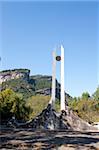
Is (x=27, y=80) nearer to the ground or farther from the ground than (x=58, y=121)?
farther from the ground

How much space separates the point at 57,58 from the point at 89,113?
26098mm

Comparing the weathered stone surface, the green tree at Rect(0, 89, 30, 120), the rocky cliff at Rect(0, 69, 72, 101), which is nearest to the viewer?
the weathered stone surface

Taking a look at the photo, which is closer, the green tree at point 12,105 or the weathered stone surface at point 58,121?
the weathered stone surface at point 58,121

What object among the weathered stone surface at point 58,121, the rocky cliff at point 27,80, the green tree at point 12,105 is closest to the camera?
the weathered stone surface at point 58,121

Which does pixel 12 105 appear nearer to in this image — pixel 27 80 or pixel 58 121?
pixel 58 121

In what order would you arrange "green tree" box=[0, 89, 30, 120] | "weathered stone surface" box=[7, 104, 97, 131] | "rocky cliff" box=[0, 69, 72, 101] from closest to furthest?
1. "weathered stone surface" box=[7, 104, 97, 131]
2. "green tree" box=[0, 89, 30, 120]
3. "rocky cliff" box=[0, 69, 72, 101]

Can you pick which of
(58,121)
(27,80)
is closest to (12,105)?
(58,121)

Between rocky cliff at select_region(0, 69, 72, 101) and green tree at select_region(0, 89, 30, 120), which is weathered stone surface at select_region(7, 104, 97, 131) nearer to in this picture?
green tree at select_region(0, 89, 30, 120)

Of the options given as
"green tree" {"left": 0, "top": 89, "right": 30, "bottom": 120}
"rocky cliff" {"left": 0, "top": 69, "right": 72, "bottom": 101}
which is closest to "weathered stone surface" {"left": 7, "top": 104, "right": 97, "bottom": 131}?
"green tree" {"left": 0, "top": 89, "right": 30, "bottom": 120}

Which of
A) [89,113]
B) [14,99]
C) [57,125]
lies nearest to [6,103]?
[14,99]

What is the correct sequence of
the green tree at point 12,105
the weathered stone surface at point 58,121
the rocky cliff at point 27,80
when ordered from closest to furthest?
the weathered stone surface at point 58,121 < the green tree at point 12,105 < the rocky cliff at point 27,80

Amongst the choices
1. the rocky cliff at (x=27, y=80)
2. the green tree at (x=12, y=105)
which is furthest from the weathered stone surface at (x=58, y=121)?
the rocky cliff at (x=27, y=80)

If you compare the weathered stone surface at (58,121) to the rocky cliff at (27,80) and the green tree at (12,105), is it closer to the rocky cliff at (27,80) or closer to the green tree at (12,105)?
the green tree at (12,105)

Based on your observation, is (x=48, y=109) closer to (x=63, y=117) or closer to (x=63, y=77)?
(x=63, y=117)
